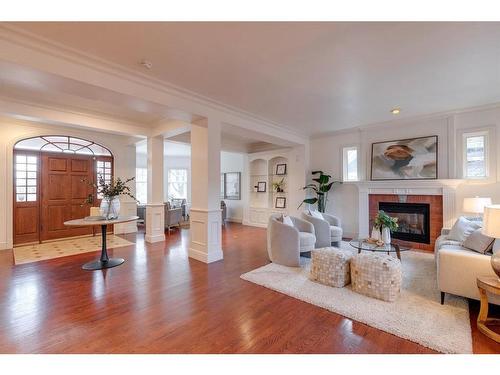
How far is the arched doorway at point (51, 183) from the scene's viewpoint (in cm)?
519

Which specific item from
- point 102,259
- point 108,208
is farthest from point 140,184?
point 102,259

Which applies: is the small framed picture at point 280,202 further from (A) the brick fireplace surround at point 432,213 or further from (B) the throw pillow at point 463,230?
(B) the throw pillow at point 463,230

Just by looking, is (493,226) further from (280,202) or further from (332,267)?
(280,202)

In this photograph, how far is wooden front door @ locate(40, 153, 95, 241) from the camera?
5473 mm

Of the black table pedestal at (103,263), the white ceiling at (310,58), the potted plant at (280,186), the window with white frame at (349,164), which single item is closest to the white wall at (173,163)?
the potted plant at (280,186)

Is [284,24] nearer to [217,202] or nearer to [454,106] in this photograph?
[217,202]

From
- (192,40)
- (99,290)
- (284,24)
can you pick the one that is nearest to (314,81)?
(284,24)

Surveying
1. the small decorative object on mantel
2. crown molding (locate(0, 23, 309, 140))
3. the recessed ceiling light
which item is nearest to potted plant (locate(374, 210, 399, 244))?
crown molding (locate(0, 23, 309, 140))

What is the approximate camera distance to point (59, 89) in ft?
9.36

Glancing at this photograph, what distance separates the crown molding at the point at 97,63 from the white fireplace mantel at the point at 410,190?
358 centimetres

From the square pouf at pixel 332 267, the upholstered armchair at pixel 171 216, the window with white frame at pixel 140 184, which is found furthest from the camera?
the window with white frame at pixel 140 184

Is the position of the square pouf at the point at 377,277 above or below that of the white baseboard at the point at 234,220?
above
